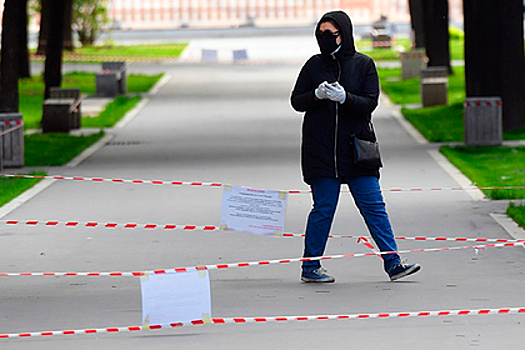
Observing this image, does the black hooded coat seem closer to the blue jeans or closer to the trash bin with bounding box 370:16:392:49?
the blue jeans

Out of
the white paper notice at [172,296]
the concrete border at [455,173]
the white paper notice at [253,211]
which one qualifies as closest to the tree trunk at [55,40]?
the concrete border at [455,173]

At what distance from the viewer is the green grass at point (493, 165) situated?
15.2 m

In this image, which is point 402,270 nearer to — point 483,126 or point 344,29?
point 344,29

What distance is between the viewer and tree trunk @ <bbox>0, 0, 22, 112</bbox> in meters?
21.2

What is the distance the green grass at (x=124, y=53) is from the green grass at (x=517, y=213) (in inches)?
1398

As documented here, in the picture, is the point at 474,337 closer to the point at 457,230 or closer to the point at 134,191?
the point at 457,230

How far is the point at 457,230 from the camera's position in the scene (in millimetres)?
11984

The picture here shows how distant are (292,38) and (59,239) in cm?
4823

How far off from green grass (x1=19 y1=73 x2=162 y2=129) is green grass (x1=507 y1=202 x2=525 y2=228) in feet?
45.1

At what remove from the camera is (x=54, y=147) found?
21.1 m

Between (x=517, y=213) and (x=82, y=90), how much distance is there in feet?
77.9

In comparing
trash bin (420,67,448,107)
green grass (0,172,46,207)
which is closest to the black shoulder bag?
green grass (0,172,46,207)

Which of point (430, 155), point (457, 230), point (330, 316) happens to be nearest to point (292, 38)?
point (430, 155)

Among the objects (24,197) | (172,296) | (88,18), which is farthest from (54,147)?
(88,18)
